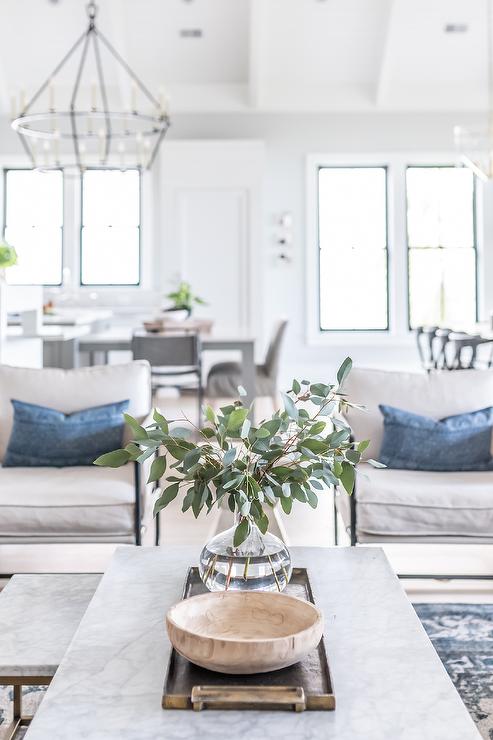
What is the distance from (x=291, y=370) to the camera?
356 inches

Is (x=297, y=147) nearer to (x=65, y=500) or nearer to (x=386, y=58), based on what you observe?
(x=386, y=58)

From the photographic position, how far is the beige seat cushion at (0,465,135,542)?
290 cm

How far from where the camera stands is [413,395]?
343cm

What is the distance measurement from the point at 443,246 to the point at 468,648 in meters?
7.04

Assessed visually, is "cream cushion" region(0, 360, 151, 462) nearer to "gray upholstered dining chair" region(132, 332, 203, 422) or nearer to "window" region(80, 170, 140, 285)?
"gray upholstered dining chair" region(132, 332, 203, 422)

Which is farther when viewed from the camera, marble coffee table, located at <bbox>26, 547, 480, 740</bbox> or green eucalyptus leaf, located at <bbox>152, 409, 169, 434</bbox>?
green eucalyptus leaf, located at <bbox>152, 409, 169, 434</bbox>

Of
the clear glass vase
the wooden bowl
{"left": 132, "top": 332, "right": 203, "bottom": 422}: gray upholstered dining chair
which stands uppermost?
{"left": 132, "top": 332, "right": 203, "bottom": 422}: gray upholstered dining chair

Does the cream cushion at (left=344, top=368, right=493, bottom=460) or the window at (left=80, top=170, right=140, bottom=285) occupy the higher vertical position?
the window at (left=80, top=170, right=140, bottom=285)

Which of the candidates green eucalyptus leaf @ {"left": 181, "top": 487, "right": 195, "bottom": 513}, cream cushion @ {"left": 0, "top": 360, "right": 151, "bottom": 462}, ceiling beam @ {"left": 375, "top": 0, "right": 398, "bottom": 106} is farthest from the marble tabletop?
ceiling beam @ {"left": 375, "top": 0, "right": 398, "bottom": 106}

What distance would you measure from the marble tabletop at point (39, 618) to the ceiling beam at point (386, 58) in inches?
273

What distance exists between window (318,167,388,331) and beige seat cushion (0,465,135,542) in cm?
644

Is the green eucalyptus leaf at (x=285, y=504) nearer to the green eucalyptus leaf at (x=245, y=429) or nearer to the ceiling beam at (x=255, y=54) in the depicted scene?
the green eucalyptus leaf at (x=245, y=429)

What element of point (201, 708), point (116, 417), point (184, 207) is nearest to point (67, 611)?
point (201, 708)

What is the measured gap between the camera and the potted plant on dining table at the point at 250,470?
5.75ft
